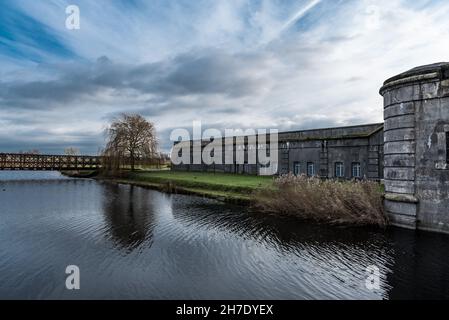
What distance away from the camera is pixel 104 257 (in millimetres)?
8445

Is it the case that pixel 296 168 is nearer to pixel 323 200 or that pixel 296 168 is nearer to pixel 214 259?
pixel 323 200

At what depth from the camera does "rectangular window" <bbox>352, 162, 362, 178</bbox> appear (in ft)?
66.3

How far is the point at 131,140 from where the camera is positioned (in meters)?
37.2

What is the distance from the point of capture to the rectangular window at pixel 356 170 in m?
20.2

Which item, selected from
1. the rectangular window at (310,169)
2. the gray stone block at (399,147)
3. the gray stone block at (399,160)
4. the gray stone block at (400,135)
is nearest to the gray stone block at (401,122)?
the gray stone block at (400,135)

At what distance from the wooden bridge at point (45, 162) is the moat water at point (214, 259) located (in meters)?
38.3

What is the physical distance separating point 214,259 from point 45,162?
49766 millimetres

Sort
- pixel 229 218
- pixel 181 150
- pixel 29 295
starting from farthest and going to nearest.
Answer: pixel 181 150 → pixel 229 218 → pixel 29 295

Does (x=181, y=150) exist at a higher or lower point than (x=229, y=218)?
higher

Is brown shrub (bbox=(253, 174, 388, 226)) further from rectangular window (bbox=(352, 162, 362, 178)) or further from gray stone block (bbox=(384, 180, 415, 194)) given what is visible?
rectangular window (bbox=(352, 162, 362, 178))

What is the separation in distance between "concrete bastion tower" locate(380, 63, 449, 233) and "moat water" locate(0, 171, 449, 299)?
2.88ft
